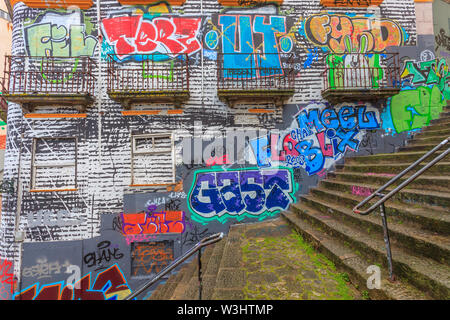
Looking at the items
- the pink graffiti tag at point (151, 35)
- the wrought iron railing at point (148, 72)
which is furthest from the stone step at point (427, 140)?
the pink graffiti tag at point (151, 35)

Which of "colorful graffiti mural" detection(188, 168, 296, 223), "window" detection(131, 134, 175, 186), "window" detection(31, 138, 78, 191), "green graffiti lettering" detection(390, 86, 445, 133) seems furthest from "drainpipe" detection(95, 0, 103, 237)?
"green graffiti lettering" detection(390, 86, 445, 133)

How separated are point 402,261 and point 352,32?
7185 mm

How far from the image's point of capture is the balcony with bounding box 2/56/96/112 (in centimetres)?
573

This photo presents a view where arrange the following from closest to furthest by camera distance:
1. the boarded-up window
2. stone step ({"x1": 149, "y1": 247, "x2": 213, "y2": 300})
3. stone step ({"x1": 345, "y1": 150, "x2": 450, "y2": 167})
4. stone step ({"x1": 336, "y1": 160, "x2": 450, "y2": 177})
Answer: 1. stone step ({"x1": 149, "y1": 247, "x2": 213, "y2": 300})
2. stone step ({"x1": 336, "y1": 160, "x2": 450, "y2": 177})
3. stone step ({"x1": 345, "y1": 150, "x2": 450, "y2": 167})
4. the boarded-up window

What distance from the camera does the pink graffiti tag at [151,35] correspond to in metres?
6.36

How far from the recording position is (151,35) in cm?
639

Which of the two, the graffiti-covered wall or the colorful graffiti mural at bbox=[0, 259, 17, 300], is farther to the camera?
the graffiti-covered wall

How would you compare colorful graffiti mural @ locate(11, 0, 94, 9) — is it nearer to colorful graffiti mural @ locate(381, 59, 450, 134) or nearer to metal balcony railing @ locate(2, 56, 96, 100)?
metal balcony railing @ locate(2, 56, 96, 100)

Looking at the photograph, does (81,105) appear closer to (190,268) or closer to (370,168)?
(190,268)

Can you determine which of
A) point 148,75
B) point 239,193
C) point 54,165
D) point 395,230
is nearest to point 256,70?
point 148,75

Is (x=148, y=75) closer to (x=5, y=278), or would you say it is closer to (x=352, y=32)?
(x=352, y=32)

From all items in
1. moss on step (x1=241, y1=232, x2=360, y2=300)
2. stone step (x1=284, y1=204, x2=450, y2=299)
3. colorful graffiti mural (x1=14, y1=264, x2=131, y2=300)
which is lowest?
colorful graffiti mural (x1=14, y1=264, x2=131, y2=300)

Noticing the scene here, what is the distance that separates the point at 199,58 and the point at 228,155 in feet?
10.6

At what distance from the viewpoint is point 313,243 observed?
12.1 ft
